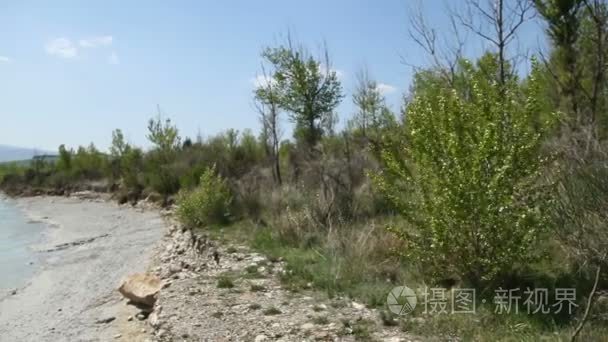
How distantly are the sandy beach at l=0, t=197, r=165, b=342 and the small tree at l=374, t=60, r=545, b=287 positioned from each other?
4.87 meters

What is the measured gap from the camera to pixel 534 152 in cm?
545

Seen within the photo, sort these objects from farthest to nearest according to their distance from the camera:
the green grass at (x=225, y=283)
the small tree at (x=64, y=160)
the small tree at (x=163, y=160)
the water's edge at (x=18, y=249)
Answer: the small tree at (x=64, y=160) < the small tree at (x=163, y=160) < the water's edge at (x=18, y=249) < the green grass at (x=225, y=283)

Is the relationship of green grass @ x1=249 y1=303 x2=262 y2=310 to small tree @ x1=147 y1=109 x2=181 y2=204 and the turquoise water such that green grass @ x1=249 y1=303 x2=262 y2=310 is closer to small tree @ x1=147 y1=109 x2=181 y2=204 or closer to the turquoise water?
the turquoise water

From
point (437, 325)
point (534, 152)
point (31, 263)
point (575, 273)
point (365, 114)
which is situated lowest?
point (31, 263)

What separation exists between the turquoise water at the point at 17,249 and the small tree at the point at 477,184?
35.6ft

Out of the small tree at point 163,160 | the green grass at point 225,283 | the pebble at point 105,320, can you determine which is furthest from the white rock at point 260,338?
the small tree at point 163,160

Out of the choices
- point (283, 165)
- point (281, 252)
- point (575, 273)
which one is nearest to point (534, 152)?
point (575, 273)

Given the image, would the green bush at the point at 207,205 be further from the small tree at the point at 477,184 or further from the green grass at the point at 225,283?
the small tree at the point at 477,184

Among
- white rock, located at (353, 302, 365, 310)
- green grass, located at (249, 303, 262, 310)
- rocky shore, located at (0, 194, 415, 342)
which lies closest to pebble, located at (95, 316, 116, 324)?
rocky shore, located at (0, 194, 415, 342)

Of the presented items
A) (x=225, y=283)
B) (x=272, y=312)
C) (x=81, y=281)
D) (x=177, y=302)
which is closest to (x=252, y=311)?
(x=272, y=312)

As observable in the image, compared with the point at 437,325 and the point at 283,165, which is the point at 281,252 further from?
the point at 283,165

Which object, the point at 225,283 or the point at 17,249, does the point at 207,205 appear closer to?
the point at 225,283

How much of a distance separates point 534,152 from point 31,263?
47.5ft

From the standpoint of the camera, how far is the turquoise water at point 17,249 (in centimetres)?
1305
